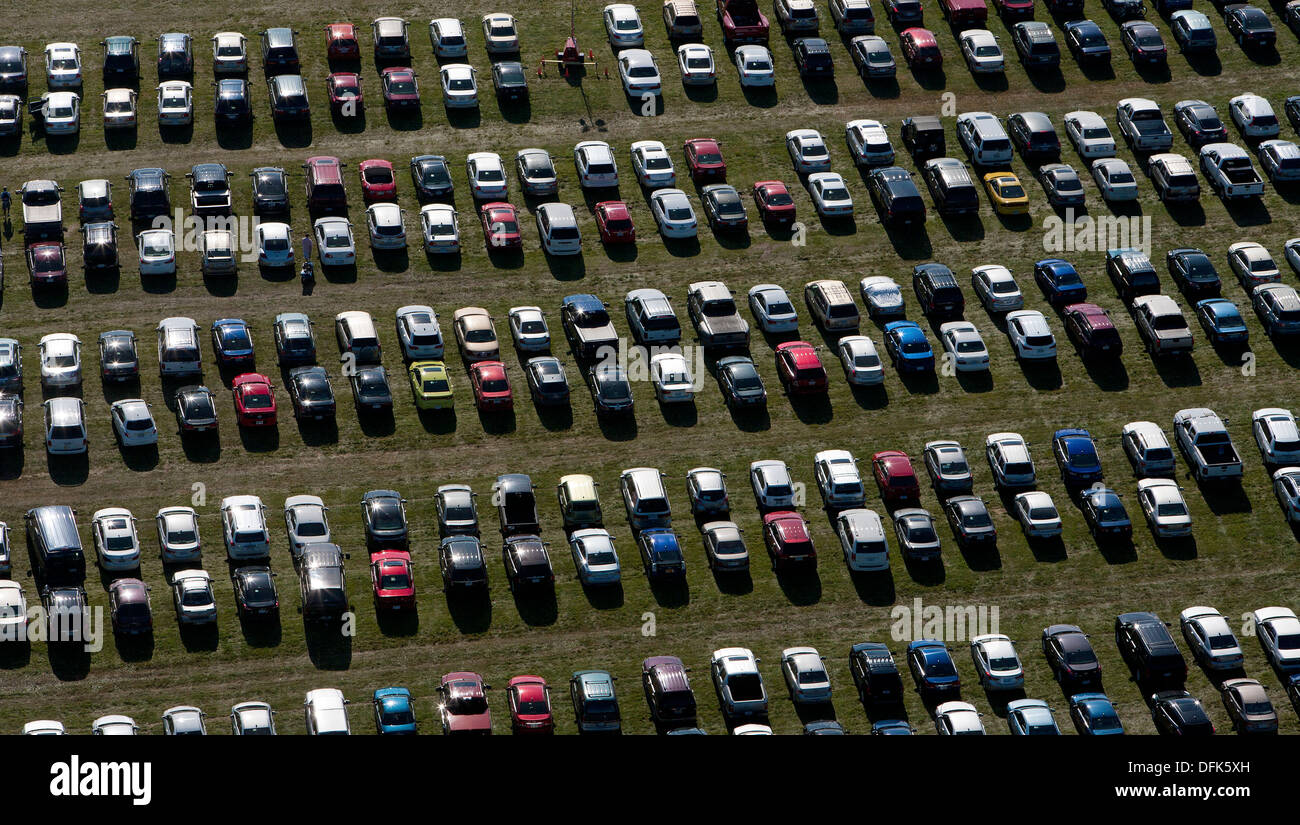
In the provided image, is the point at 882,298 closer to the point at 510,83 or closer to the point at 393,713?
the point at 510,83

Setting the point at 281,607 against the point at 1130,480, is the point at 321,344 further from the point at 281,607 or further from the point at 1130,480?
the point at 1130,480

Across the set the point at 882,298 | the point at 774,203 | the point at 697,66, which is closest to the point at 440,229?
the point at 774,203

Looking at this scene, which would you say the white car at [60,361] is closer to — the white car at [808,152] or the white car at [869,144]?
the white car at [808,152]

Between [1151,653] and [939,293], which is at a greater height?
[939,293]

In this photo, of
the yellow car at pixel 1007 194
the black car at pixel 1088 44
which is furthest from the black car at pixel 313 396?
the black car at pixel 1088 44

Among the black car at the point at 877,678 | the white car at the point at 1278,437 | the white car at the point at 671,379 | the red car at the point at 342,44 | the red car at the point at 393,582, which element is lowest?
the white car at the point at 1278,437

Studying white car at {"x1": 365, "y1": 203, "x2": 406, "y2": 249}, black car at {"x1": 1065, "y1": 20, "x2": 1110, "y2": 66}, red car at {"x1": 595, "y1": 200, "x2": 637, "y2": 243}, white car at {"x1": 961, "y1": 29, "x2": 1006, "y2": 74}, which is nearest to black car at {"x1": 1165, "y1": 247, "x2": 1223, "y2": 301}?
white car at {"x1": 961, "y1": 29, "x2": 1006, "y2": 74}
